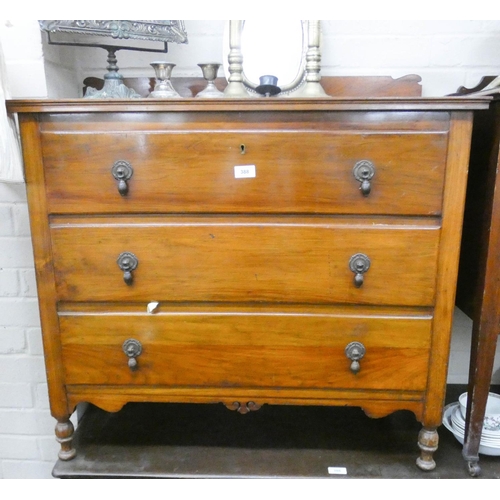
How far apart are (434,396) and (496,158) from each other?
563 millimetres

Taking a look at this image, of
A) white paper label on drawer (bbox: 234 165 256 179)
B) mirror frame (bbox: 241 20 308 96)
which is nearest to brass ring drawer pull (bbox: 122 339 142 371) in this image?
white paper label on drawer (bbox: 234 165 256 179)

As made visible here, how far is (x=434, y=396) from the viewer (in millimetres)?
1030

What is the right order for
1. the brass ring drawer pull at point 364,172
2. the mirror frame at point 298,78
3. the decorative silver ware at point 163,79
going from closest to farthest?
the brass ring drawer pull at point 364,172
the decorative silver ware at point 163,79
the mirror frame at point 298,78

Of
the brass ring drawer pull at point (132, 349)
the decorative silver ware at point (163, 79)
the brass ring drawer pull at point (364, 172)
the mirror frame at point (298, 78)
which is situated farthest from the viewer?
the mirror frame at point (298, 78)

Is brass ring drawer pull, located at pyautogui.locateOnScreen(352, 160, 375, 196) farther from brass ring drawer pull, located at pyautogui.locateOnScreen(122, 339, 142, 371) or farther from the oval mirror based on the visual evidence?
brass ring drawer pull, located at pyautogui.locateOnScreen(122, 339, 142, 371)

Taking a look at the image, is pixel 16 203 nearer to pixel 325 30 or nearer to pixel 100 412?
pixel 100 412

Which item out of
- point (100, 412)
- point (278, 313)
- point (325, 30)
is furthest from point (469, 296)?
point (100, 412)

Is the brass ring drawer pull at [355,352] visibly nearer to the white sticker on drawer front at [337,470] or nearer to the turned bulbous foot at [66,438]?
the white sticker on drawer front at [337,470]

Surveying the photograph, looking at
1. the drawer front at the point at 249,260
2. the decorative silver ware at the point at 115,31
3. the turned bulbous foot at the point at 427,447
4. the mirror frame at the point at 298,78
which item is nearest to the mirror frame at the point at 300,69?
the mirror frame at the point at 298,78

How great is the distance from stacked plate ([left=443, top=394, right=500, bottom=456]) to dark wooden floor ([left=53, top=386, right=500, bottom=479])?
26mm

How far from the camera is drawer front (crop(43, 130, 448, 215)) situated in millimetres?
934

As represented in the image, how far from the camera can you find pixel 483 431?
1.17 metres

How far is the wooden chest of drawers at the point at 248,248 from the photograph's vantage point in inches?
36.8

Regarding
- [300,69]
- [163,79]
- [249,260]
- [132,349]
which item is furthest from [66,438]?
[300,69]
